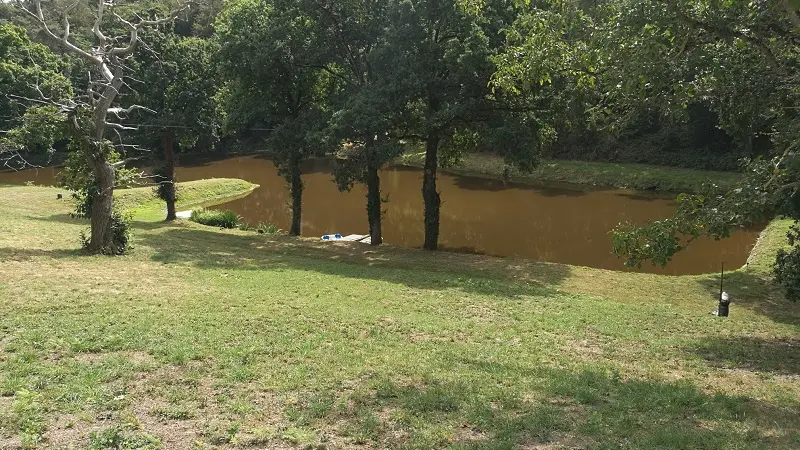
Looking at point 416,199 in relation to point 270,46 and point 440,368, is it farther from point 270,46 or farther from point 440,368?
point 440,368

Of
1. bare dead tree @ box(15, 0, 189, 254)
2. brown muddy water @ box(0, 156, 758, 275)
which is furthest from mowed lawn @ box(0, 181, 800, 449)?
brown muddy water @ box(0, 156, 758, 275)

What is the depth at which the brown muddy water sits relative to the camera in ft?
80.1

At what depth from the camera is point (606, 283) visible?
A: 696 inches

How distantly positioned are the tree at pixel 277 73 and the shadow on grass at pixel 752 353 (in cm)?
1253

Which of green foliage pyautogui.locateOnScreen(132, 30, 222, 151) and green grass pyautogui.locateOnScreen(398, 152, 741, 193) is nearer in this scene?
green foliage pyautogui.locateOnScreen(132, 30, 222, 151)

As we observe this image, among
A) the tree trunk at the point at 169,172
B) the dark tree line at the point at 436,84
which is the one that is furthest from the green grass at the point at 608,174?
the tree trunk at the point at 169,172

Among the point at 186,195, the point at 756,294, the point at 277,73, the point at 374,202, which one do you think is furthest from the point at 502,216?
the point at 186,195

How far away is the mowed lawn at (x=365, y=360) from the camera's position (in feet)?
19.6

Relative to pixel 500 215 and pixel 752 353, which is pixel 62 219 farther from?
pixel 752 353

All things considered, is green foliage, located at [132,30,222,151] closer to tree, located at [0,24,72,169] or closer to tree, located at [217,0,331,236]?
tree, located at [217,0,331,236]

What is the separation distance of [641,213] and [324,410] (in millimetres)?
30747

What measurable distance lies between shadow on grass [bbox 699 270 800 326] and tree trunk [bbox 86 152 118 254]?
15.1 m

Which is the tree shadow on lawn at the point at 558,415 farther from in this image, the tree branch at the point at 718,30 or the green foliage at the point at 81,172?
the green foliage at the point at 81,172

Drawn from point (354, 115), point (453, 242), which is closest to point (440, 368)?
point (354, 115)
